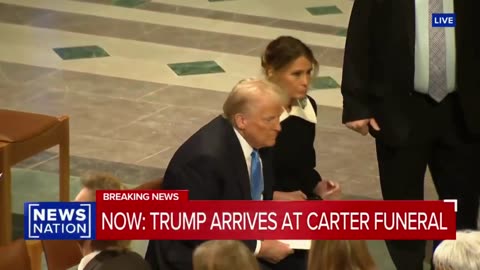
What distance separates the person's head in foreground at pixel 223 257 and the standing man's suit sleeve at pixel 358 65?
69.8 inches

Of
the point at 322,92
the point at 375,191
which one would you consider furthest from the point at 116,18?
the point at 375,191

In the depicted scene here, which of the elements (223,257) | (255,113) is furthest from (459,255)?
(255,113)

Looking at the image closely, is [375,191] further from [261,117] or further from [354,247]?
[354,247]

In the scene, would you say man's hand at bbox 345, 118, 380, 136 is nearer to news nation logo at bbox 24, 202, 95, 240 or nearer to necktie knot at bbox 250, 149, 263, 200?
necktie knot at bbox 250, 149, 263, 200

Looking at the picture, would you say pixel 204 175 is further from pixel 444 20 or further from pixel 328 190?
pixel 444 20

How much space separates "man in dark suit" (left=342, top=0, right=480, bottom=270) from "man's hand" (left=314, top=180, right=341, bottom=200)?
0.27 metres

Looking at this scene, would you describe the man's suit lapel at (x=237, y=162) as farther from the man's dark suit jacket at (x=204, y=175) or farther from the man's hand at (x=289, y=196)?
the man's hand at (x=289, y=196)

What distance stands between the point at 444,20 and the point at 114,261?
1.80m

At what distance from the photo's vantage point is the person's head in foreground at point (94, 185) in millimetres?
3945

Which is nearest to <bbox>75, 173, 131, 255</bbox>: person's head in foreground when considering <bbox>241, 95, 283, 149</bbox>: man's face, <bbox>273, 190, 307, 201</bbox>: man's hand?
<bbox>241, 95, 283, 149</bbox>: man's face

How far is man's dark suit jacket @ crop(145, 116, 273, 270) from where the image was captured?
13.8 ft

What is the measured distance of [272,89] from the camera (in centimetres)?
448

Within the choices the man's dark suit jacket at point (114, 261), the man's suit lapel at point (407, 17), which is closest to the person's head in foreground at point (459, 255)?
the man's dark suit jacket at point (114, 261)

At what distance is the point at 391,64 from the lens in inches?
194
